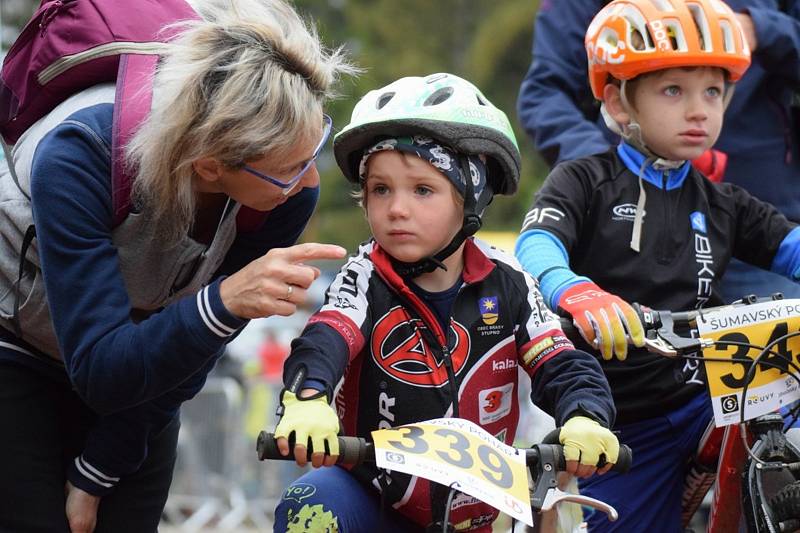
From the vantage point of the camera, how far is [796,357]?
408 centimetres

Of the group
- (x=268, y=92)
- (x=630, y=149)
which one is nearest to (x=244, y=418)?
(x=630, y=149)

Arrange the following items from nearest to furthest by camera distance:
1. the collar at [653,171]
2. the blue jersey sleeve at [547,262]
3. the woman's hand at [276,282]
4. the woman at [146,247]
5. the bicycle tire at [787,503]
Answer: the woman's hand at [276,282], the woman at [146,247], the bicycle tire at [787,503], the blue jersey sleeve at [547,262], the collar at [653,171]

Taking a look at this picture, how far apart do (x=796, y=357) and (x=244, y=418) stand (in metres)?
8.32

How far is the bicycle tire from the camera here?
141 inches

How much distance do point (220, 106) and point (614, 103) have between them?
6.18 ft

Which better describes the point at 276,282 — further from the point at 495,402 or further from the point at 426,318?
the point at 495,402

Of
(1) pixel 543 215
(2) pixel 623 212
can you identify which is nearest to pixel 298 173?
(1) pixel 543 215

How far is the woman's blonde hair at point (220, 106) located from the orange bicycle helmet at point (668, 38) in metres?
1.41

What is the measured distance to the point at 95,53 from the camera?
12.3 feet

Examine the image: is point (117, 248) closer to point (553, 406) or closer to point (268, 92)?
point (268, 92)

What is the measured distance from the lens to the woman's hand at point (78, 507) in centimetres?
412

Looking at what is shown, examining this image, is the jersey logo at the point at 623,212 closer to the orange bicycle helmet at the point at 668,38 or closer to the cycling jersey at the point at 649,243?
the cycling jersey at the point at 649,243

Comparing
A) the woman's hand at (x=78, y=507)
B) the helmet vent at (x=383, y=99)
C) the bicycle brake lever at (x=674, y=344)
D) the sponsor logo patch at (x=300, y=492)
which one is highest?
the helmet vent at (x=383, y=99)

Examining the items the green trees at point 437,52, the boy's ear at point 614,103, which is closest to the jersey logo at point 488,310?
the boy's ear at point 614,103
